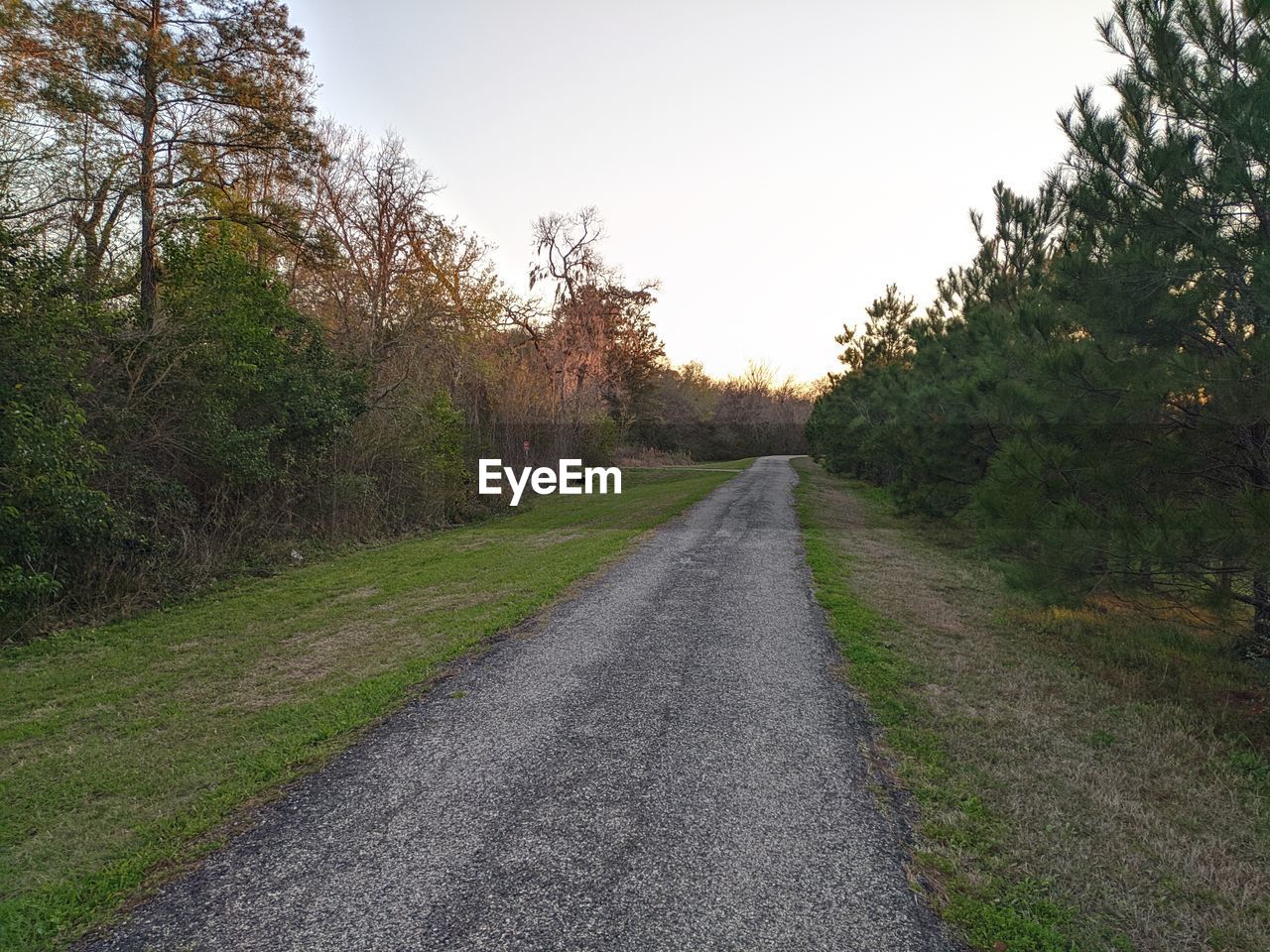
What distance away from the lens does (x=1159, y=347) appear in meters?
4.97

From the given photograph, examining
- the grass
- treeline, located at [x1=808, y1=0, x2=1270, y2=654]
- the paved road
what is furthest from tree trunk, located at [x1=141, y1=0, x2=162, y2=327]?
treeline, located at [x1=808, y1=0, x2=1270, y2=654]

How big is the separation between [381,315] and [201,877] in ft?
46.6

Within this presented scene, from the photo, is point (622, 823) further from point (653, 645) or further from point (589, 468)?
point (589, 468)

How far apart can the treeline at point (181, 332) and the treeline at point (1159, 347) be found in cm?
915

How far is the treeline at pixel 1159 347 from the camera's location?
4.22m

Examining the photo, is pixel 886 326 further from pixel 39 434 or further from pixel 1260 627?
pixel 39 434

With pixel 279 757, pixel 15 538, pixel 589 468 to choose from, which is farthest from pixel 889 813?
pixel 589 468

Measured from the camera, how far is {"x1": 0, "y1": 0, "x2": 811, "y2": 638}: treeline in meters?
6.49

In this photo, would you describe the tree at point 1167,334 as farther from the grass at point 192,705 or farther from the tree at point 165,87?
the tree at point 165,87

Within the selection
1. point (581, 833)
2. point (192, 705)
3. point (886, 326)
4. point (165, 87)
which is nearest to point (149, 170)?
point (165, 87)

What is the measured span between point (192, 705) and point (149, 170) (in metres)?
7.93

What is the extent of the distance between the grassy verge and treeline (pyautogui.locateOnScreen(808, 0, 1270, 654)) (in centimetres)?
91

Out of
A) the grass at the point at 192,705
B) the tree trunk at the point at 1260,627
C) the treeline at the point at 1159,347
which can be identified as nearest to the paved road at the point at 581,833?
the grass at the point at 192,705

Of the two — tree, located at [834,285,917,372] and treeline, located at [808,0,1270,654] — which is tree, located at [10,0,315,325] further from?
tree, located at [834,285,917,372]
